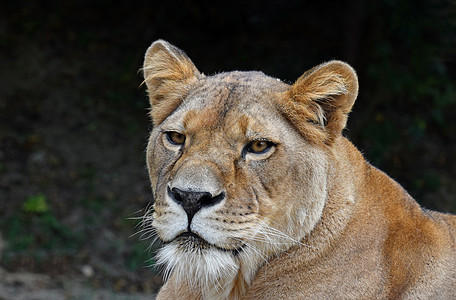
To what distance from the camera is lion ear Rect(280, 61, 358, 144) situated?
128 inches

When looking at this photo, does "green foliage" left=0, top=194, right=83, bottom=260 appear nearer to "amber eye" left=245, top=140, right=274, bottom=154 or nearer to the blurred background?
the blurred background

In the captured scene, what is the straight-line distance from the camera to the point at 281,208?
308 cm

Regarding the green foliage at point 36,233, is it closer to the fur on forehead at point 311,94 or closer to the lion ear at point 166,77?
the lion ear at point 166,77

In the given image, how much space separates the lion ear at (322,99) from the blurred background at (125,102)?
376cm

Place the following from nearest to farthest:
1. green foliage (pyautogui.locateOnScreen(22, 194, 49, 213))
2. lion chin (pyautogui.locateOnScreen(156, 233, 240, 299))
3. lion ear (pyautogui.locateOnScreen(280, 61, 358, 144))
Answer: lion chin (pyautogui.locateOnScreen(156, 233, 240, 299))
lion ear (pyautogui.locateOnScreen(280, 61, 358, 144))
green foliage (pyautogui.locateOnScreen(22, 194, 49, 213))

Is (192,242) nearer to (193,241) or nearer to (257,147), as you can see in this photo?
(193,241)

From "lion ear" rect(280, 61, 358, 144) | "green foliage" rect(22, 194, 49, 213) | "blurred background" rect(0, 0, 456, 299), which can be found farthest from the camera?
"green foliage" rect(22, 194, 49, 213)

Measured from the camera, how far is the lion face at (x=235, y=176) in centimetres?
291

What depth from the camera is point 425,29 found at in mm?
7055

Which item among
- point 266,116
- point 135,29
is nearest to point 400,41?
point 135,29

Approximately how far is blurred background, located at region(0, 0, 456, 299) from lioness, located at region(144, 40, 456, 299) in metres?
3.77

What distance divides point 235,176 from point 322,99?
0.68 m

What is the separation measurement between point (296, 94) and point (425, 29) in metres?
4.34

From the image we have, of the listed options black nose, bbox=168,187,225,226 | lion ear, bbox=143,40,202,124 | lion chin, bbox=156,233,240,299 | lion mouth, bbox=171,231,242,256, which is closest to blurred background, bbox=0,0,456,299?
lion ear, bbox=143,40,202,124
